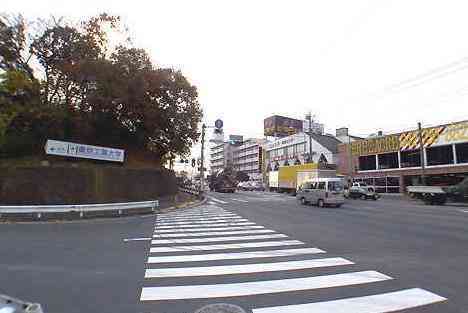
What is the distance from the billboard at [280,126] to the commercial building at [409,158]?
3671cm

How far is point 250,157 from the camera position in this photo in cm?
12244

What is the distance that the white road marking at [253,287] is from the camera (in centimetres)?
569

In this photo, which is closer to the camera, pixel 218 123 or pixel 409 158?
pixel 218 123

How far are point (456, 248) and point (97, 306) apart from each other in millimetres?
9004

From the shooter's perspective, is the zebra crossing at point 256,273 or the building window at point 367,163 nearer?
the zebra crossing at point 256,273

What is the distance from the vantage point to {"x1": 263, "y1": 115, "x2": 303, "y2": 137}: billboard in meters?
89.8

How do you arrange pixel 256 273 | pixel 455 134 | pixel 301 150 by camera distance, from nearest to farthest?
pixel 256 273
pixel 455 134
pixel 301 150

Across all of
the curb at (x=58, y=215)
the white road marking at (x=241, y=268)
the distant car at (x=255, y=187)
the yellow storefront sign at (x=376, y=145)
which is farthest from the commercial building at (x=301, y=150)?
the white road marking at (x=241, y=268)

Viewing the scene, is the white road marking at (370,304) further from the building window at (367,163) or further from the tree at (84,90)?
the building window at (367,163)

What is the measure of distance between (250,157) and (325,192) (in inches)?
3814

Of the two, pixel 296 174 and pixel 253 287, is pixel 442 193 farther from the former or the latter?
pixel 253 287

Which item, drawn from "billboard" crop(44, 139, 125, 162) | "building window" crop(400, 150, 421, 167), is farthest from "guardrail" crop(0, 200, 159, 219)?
"building window" crop(400, 150, 421, 167)

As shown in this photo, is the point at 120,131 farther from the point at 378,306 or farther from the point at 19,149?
the point at 378,306

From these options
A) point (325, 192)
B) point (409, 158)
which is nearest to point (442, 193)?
→ point (325, 192)
